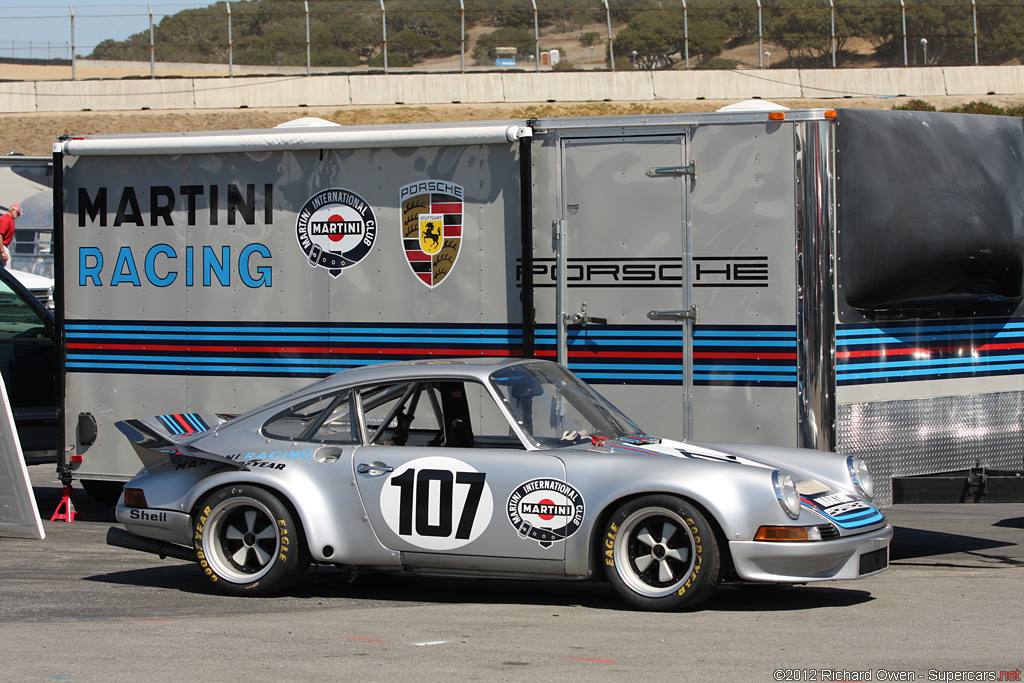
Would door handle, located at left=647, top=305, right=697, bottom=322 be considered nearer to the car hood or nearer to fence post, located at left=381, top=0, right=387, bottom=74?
the car hood

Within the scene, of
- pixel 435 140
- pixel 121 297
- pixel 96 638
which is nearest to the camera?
pixel 96 638

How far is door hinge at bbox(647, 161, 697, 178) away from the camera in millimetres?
7918

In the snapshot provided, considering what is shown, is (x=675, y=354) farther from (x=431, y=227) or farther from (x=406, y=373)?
(x=406, y=373)

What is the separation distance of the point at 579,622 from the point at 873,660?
4.95 ft

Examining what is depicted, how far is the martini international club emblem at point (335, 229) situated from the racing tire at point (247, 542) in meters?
2.57

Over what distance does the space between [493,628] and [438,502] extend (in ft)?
2.58

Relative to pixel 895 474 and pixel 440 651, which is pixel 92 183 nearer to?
pixel 440 651

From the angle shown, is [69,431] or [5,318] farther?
[5,318]

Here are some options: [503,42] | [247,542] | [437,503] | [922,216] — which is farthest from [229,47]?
[437,503]

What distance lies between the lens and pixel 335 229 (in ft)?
28.9

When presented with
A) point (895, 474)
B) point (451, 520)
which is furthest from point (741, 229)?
point (451, 520)

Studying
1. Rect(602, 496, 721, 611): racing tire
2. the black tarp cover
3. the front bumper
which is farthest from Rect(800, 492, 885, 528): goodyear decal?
the black tarp cover

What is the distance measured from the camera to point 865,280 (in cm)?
770

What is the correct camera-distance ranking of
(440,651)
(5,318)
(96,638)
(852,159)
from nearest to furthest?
(440,651), (96,638), (852,159), (5,318)
